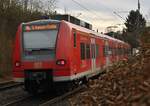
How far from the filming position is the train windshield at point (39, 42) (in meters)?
17.3

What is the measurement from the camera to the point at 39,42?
1747 cm

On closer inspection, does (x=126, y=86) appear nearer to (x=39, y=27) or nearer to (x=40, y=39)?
(x=40, y=39)

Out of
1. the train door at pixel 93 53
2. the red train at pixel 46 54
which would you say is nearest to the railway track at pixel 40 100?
the red train at pixel 46 54

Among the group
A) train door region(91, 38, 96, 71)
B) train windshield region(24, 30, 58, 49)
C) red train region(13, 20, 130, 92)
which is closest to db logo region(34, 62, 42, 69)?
red train region(13, 20, 130, 92)

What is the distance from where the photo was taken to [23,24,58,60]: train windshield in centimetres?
1728

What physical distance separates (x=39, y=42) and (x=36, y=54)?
1.44 feet

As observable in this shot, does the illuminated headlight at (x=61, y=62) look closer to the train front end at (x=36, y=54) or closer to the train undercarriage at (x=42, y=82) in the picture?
the train front end at (x=36, y=54)

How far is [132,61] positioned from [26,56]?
10.3 meters

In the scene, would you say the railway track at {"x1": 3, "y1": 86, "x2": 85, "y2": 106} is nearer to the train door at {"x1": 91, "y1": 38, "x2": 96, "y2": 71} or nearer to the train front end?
the train front end

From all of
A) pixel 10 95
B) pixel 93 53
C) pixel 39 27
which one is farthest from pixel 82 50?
pixel 10 95

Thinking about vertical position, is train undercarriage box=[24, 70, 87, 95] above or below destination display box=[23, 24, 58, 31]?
below

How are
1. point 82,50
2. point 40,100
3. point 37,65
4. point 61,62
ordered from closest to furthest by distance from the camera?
point 61,62 < point 37,65 < point 40,100 < point 82,50

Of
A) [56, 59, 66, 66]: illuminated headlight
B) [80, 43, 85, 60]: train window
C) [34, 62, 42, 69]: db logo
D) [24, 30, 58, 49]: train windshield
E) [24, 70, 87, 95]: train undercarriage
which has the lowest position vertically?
[24, 70, 87, 95]: train undercarriage

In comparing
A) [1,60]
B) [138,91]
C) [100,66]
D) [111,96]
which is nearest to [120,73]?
[111,96]
